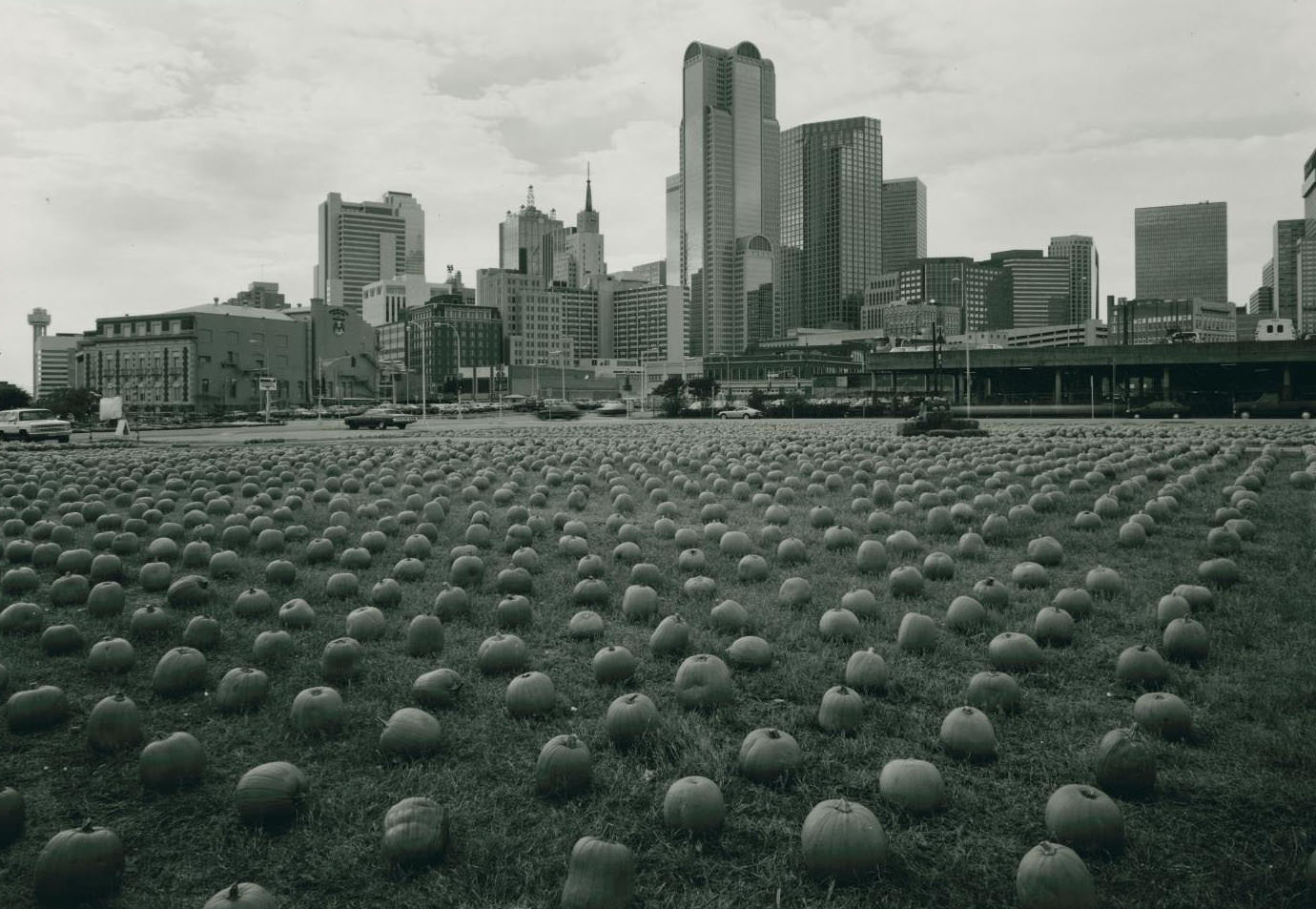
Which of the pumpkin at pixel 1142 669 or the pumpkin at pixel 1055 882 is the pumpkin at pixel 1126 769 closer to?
the pumpkin at pixel 1055 882

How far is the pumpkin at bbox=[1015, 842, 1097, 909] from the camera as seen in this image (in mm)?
3092

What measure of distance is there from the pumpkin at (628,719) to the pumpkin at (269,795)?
144 cm

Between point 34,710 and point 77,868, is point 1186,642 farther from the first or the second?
point 34,710

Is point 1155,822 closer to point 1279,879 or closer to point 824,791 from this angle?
point 1279,879

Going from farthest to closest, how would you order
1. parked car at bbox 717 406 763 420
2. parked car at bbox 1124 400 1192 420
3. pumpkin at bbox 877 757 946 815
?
parked car at bbox 717 406 763 420, parked car at bbox 1124 400 1192 420, pumpkin at bbox 877 757 946 815

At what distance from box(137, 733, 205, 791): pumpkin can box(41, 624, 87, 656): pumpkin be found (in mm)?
2462

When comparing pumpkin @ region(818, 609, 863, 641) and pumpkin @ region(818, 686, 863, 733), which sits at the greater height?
pumpkin @ region(818, 609, 863, 641)

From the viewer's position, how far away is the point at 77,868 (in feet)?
10.9

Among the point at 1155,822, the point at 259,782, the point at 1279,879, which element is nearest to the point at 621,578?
the point at 259,782

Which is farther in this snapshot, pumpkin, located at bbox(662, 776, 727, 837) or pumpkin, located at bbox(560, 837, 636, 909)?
pumpkin, located at bbox(662, 776, 727, 837)

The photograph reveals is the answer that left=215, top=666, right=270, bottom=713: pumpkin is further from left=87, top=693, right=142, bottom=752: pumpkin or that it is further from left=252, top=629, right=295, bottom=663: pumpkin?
left=252, top=629, right=295, bottom=663: pumpkin

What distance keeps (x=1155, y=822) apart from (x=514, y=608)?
4234 mm

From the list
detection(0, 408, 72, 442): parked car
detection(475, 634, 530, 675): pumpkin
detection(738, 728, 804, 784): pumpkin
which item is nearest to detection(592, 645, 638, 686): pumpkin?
detection(475, 634, 530, 675): pumpkin

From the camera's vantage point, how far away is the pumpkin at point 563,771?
3996 millimetres
